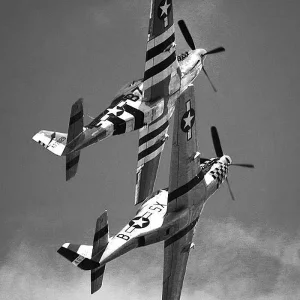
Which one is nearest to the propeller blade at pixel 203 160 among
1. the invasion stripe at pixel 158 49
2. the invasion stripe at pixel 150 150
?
the invasion stripe at pixel 150 150

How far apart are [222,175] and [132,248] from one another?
266 inches

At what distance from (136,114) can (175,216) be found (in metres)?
7.25

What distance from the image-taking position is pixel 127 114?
200 ft

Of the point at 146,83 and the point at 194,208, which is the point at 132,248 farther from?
the point at 146,83

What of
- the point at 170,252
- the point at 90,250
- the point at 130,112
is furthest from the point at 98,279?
the point at 130,112

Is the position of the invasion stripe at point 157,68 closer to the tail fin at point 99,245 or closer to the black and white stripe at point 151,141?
the black and white stripe at point 151,141

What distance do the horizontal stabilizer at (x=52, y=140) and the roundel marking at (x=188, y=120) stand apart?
7.26 metres

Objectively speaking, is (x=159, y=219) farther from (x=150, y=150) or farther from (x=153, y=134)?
(x=153, y=134)

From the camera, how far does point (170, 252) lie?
193ft

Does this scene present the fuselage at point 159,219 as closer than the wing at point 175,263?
Yes

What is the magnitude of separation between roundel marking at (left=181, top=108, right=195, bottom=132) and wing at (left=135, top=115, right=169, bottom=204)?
311 inches

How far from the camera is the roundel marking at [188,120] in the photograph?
177ft

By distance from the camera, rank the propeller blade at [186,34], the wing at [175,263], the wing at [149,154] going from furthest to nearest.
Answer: the propeller blade at [186,34] → the wing at [149,154] → the wing at [175,263]

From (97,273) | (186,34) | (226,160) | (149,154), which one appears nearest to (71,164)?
(149,154)
